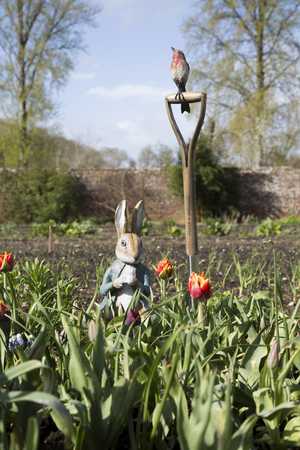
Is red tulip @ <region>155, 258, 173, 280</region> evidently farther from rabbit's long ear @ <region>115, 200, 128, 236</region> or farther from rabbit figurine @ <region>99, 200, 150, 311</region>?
rabbit's long ear @ <region>115, 200, 128, 236</region>

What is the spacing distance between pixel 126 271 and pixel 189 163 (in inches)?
25.0

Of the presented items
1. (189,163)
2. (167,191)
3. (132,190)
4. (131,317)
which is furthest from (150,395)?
(132,190)

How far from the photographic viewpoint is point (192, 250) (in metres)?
2.80

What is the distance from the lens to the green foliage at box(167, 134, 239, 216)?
643 inches

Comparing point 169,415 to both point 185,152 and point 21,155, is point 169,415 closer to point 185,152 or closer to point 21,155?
point 185,152

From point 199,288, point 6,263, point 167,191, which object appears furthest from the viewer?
point 167,191

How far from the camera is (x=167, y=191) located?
1814 cm

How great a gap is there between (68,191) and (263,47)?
9.75 metres

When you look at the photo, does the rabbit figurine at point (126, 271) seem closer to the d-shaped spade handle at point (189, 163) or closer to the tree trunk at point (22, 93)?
the d-shaped spade handle at point (189, 163)

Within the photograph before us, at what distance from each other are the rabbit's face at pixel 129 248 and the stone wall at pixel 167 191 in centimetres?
1488

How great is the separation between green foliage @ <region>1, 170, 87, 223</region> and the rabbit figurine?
13309 millimetres

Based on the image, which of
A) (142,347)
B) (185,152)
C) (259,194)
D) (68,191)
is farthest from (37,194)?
(142,347)

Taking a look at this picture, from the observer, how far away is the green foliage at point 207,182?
53.6 ft

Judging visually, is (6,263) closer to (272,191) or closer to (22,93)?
(272,191)
